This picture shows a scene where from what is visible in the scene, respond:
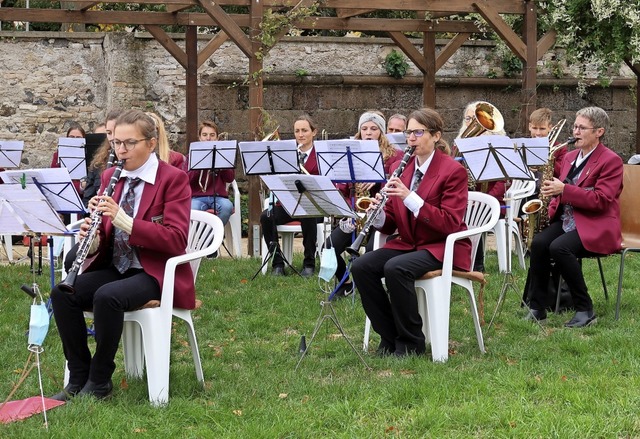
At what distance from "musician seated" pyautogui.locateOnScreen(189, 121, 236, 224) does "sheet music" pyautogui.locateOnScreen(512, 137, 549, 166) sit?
3.63m

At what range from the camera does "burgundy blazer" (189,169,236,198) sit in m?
10.2

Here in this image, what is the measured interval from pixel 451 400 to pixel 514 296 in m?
3.06

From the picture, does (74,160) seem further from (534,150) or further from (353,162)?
(534,150)

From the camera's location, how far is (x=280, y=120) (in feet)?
47.8

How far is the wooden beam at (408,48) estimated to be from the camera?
13.2 metres

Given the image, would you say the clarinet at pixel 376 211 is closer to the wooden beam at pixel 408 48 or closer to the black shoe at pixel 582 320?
the black shoe at pixel 582 320

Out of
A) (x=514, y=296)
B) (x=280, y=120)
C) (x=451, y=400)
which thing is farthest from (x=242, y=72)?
(x=451, y=400)

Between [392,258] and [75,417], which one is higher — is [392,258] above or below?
above

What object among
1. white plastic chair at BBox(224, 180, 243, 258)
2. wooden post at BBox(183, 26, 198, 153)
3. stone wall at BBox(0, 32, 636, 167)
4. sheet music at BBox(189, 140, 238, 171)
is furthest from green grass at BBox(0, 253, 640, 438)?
stone wall at BBox(0, 32, 636, 167)

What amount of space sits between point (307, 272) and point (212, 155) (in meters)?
1.50

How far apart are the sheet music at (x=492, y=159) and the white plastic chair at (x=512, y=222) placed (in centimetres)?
190

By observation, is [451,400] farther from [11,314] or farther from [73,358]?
[11,314]

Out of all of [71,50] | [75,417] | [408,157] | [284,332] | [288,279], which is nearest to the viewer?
[75,417]

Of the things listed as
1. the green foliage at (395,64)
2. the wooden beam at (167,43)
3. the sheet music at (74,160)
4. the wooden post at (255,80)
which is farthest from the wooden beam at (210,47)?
the sheet music at (74,160)
